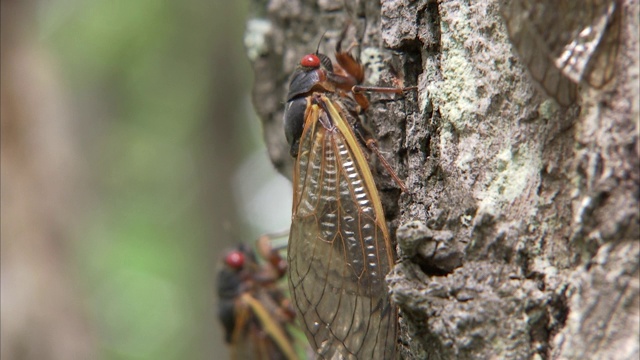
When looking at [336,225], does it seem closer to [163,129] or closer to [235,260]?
[235,260]

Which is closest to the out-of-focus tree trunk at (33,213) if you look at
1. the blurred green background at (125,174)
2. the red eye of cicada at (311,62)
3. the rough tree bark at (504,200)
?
the blurred green background at (125,174)

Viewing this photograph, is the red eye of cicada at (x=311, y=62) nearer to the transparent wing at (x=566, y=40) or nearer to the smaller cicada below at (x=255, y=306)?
the transparent wing at (x=566, y=40)

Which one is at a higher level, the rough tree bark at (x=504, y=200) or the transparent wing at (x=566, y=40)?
the transparent wing at (x=566, y=40)

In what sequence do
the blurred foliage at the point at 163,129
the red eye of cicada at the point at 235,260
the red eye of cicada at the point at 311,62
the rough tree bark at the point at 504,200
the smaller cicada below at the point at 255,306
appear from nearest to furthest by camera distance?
the rough tree bark at the point at 504,200 → the red eye of cicada at the point at 311,62 → the smaller cicada below at the point at 255,306 → the red eye of cicada at the point at 235,260 → the blurred foliage at the point at 163,129

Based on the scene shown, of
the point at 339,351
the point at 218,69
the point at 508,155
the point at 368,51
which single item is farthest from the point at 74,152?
the point at 508,155

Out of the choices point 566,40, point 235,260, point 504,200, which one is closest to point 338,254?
point 504,200

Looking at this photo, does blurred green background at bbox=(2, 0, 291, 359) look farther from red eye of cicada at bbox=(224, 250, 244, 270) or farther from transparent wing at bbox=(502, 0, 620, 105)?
transparent wing at bbox=(502, 0, 620, 105)

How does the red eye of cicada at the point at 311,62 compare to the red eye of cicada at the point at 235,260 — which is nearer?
the red eye of cicada at the point at 311,62
